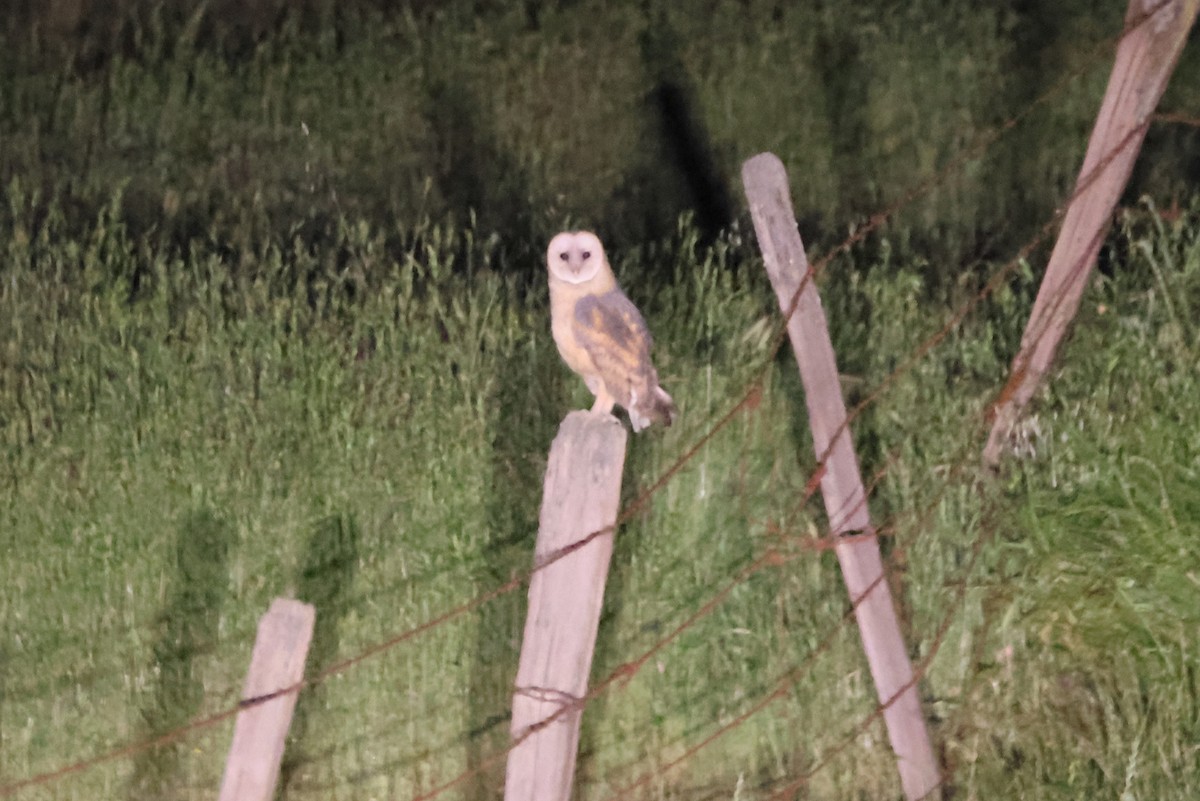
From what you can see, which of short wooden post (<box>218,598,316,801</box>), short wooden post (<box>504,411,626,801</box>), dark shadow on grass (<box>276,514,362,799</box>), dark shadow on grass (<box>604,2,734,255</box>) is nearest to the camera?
short wooden post (<box>504,411,626,801</box>)

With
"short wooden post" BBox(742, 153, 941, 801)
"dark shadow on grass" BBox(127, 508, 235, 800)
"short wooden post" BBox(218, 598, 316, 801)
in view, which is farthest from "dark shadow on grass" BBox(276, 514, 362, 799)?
Answer: "short wooden post" BBox(742, 153, 941, 801)

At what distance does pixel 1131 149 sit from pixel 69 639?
2.23 metres

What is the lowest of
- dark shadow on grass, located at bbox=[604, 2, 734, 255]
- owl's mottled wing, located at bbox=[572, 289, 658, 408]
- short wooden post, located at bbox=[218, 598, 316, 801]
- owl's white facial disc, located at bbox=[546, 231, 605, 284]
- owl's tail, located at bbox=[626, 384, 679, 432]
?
short wooden post, located at bbox=[218, 598, 316, 801]

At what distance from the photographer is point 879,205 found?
101 inches

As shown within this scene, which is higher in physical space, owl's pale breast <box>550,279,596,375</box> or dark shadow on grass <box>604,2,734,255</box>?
dark shadow on grass <box>604,2,734,255</box>

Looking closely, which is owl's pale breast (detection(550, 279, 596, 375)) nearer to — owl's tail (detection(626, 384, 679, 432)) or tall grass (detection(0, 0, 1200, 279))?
owl's tail (detection(626, 384, 679, 432))

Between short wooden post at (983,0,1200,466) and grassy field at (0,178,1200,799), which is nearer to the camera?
short wooden post at (983,0,1200,466)

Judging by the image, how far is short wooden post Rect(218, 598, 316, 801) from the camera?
154 cm

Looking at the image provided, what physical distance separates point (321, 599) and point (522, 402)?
0.58 metres

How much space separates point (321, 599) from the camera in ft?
7.68

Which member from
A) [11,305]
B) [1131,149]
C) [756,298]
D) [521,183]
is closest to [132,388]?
[11,305]

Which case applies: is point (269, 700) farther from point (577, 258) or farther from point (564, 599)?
point (577, 258)

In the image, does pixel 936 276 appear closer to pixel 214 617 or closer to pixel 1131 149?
pixel 1131 149

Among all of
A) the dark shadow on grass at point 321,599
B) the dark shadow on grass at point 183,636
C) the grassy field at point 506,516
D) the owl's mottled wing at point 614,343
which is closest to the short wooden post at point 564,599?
the owl's mottled wing at point 614,343
